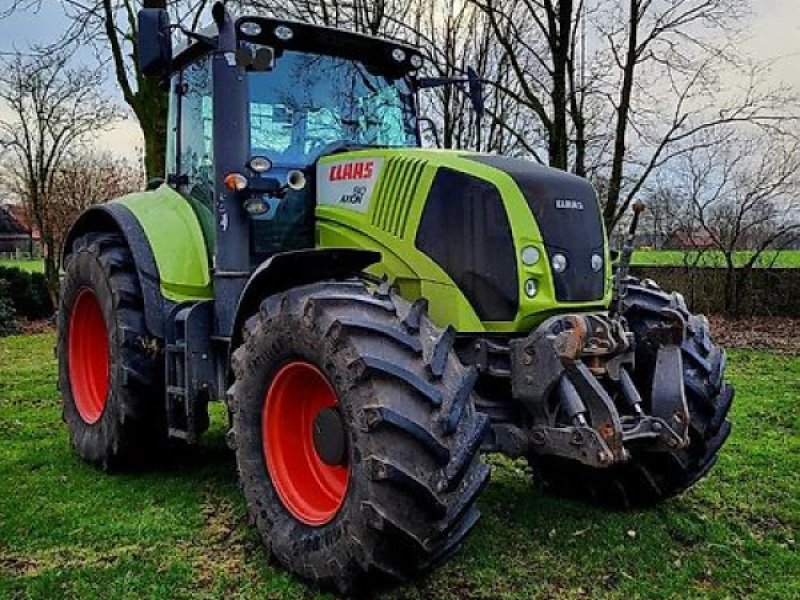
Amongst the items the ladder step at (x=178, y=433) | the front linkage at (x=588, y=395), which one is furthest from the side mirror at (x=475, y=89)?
the ladder step at (x=178, y=433)

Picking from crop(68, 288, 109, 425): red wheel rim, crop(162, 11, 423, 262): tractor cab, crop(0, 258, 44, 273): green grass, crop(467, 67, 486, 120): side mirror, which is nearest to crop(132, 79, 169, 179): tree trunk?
crop(68, 288, 109, 425): red wheel rim

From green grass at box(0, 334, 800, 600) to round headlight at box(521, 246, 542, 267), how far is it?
4.47 feet

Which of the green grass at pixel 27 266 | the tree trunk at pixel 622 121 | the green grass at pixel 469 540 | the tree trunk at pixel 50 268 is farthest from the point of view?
the green grass at pixel 27 266

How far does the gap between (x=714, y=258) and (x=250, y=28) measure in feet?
46.8

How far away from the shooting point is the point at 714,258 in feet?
56.6

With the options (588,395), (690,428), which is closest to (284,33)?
(588,395)

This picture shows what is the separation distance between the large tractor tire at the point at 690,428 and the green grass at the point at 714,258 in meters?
12.8

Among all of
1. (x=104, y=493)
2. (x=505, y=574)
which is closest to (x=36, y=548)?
(x=104, y=493)

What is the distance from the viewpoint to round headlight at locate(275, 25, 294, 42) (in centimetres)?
479

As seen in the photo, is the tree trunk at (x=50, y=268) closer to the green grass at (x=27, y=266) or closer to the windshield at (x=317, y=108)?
the green grass at (x=27, y=266)

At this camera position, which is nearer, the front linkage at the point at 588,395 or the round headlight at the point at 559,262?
the front linkage at the point at 588,395

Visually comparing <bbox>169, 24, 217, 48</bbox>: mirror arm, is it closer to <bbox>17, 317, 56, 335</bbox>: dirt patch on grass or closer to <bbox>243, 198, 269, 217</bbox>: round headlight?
<bbox>243, 198, 269, 217</bbox>: round headlight

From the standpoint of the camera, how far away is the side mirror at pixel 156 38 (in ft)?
14.9

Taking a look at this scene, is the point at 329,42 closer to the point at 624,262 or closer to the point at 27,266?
the point at 624,262
